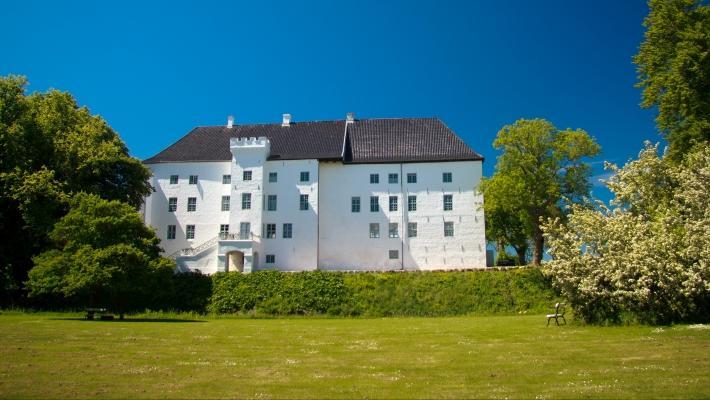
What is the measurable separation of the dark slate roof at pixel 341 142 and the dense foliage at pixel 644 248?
21550 millimetres

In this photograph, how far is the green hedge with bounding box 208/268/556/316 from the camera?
32.9m

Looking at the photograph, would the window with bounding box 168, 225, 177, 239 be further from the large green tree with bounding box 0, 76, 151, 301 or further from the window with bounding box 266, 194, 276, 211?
the window with bounding box 266, 194, 276, 211

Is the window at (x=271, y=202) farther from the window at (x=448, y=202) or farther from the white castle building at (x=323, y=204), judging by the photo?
the window at (x=448, y=202)

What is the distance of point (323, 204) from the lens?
45156 millimetres

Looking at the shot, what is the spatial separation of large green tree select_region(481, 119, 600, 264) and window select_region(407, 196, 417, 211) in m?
5.75

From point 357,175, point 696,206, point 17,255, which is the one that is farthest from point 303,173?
A: point 696,206

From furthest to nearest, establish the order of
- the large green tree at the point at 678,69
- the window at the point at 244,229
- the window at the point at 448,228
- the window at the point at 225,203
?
1. the window at the point at 225,203
2. the window at the point at 448,228
3. the window at the point at 244,229
4. the large green tree at the point at 678,69

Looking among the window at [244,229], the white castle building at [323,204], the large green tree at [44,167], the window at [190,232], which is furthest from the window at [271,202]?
the large green tree at [44,167]

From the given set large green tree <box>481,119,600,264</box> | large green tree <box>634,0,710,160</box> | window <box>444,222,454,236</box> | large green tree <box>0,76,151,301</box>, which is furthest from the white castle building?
large green tree <box>634,0,710,160</box>

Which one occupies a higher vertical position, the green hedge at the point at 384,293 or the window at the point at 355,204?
the window at the point at 355,204

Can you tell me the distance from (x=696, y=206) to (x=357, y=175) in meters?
28.5

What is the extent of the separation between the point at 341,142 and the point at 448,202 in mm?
10483

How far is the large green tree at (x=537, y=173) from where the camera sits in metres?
39.5

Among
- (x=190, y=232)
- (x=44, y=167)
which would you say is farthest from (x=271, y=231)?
(x=44, y=167)
